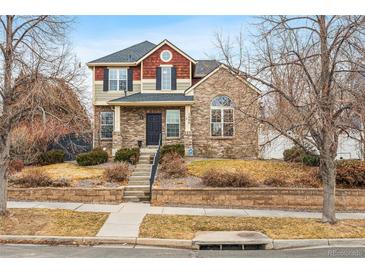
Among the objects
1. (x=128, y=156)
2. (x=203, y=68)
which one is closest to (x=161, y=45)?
(x=203, y=68)

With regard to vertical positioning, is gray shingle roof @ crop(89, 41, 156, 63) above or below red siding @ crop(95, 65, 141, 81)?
above

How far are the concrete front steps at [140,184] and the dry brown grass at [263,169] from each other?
6.83 ft

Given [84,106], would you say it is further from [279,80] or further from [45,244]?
[279,80]

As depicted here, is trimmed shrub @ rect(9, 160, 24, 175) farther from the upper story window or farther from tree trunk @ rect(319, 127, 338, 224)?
tree trunk @ rect(319, 127, 338, 224)

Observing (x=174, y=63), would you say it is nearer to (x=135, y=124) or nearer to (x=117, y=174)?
(x=135, y=124)

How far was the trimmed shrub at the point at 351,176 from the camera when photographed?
43.9 feet

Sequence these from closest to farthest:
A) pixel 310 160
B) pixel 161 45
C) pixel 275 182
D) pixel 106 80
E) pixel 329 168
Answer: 1. pixel 329 168
2. pixel 275 182
3. pixel 310 160
4. pixel 161 45
5. pixel 106 80

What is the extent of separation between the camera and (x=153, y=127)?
21.3 metres

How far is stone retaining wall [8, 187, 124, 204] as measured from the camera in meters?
12.8

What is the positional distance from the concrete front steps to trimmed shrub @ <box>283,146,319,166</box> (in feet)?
23.6

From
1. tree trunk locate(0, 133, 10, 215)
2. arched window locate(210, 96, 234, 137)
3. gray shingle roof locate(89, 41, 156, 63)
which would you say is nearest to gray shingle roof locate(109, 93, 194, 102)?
arched window locate(210, 96, 234, 137)

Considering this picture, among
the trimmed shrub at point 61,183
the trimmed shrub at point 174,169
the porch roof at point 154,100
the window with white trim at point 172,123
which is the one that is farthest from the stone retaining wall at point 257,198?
the window with white trim at point 172,123

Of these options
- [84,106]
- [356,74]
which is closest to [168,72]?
[84,106]

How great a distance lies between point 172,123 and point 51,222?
12332 mm
